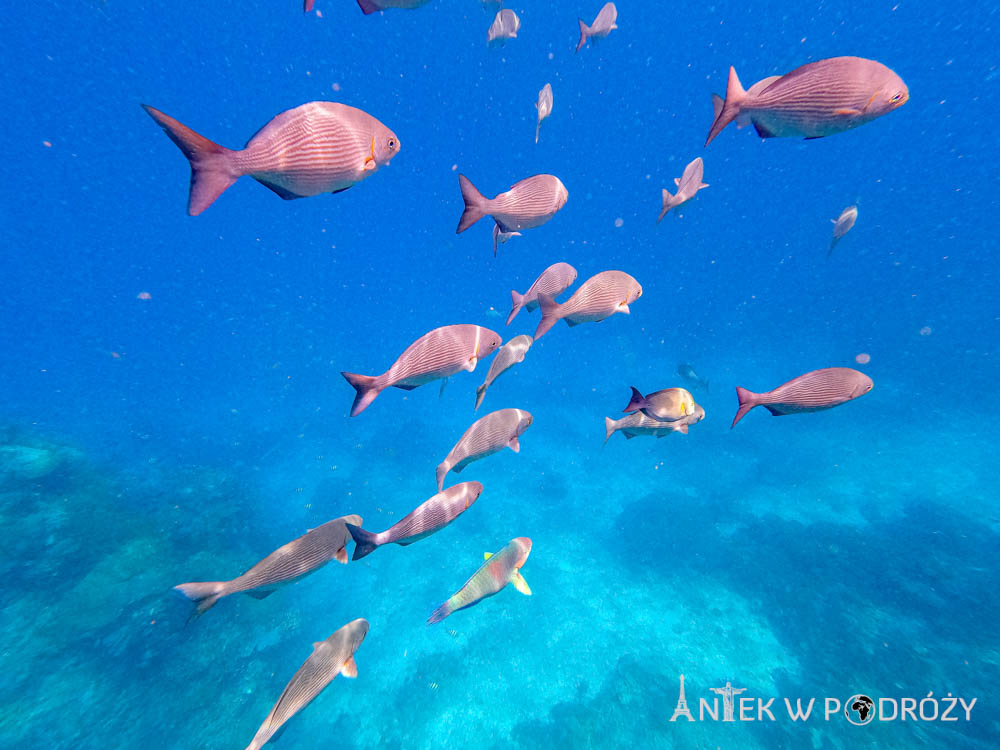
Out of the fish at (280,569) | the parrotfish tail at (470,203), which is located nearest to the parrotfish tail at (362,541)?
the fish at (280,569)

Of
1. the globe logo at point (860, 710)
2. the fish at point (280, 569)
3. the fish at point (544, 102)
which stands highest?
the fish at point (544, 102)

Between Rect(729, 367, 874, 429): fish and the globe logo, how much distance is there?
7.86 metres

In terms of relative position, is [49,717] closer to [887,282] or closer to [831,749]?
[831,749]

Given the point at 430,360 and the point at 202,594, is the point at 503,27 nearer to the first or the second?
the point at 430,360

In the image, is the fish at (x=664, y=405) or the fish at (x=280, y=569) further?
the fish at (x=664, y=405)

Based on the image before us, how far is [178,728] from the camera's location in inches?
277

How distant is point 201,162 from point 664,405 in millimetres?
4066

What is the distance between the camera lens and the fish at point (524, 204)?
3.77m

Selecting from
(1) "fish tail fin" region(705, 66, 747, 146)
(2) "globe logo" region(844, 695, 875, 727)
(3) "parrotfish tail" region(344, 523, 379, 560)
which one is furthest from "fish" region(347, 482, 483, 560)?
(2) "globe logo" region(844, 695, 875, 727)

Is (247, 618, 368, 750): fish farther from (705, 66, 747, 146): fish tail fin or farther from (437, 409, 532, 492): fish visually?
(705, 66, 747, 146): fish tail fin

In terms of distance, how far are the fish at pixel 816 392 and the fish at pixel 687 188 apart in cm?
271

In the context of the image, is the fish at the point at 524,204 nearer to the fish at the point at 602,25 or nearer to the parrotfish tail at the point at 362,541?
the parrotfish tail at the point at 362,541

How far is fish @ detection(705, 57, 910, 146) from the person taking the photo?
8.63 feet

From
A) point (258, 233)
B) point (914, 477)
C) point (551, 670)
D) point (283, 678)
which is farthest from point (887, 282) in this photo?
point (258, 233)
